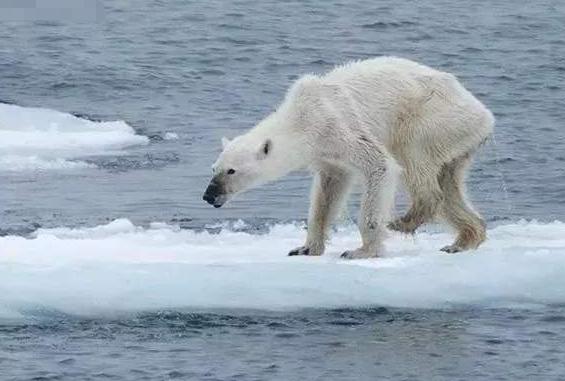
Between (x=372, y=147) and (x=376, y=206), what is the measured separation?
39 centimetres

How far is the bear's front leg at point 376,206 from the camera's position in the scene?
1093cm

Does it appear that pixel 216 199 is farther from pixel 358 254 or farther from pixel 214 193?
pixel 358 254

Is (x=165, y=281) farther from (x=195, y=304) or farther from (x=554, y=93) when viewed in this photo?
(x=554, y=93)

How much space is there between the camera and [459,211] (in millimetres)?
11531

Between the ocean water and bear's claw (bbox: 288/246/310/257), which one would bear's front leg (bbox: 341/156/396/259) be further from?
bear's claw (bbox: 288/246/310/257)

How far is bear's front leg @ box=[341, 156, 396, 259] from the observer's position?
10.9 m

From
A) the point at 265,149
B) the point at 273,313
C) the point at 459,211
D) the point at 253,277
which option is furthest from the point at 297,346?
the point at 459,211

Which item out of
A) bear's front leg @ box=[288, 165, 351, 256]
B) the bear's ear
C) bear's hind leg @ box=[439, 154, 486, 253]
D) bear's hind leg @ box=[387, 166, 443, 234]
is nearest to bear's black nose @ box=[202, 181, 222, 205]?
the bear's ear

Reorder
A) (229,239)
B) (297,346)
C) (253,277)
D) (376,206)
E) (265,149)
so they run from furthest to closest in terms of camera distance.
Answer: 1. (229,239)
2. (376,206)
3. (265,149)
4. (253,277)
5. (297,346)

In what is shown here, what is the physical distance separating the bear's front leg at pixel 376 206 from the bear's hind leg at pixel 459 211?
64cm

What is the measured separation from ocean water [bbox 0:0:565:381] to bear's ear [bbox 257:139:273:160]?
0.68 meters

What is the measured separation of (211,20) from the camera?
29.1m

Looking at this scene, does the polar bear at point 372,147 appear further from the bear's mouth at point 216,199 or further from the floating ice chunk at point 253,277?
the floating ice chunk at point 253,277

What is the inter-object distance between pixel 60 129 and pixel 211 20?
10356 mm
